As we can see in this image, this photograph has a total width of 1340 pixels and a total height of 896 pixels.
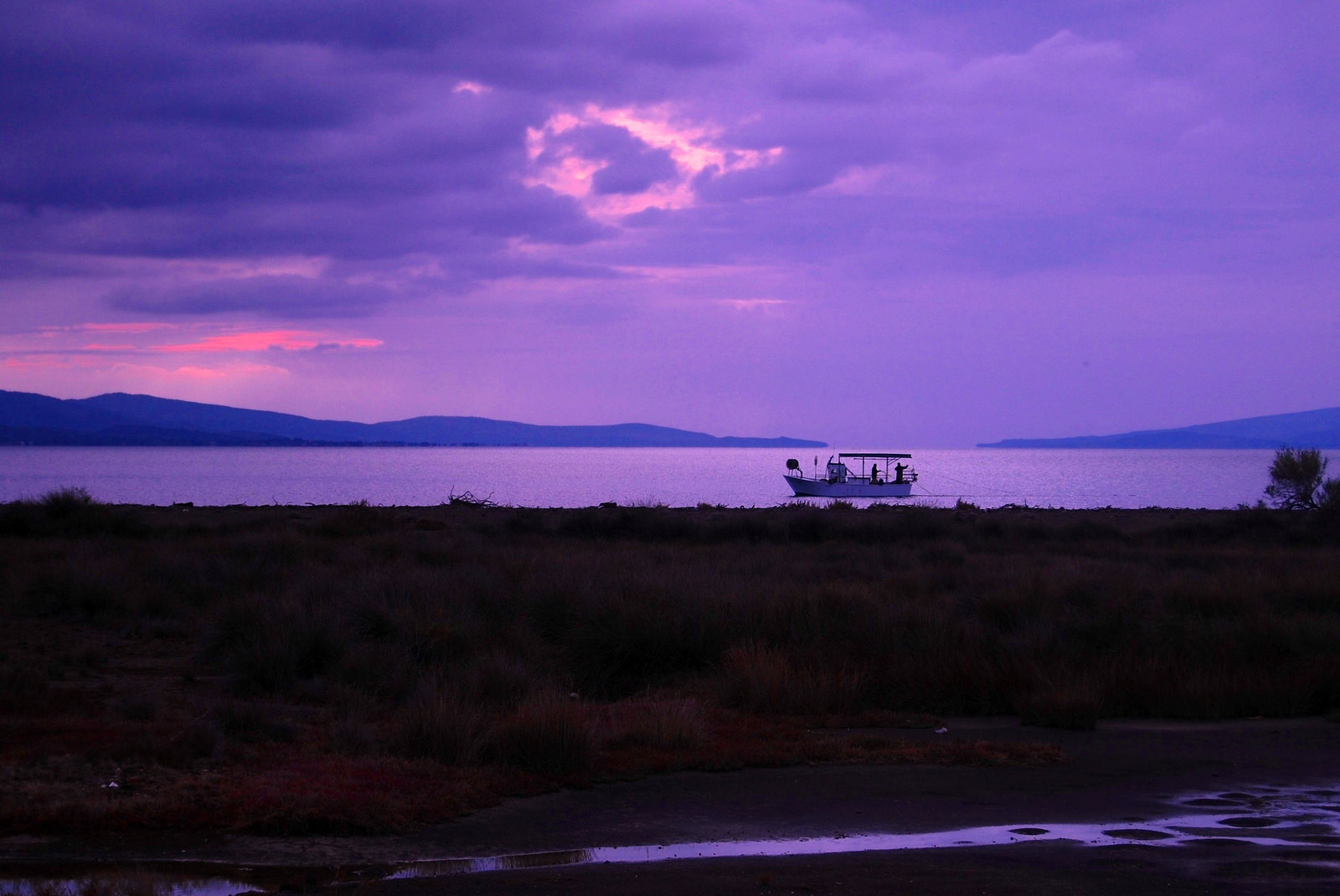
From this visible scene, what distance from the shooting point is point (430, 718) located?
8.41 m

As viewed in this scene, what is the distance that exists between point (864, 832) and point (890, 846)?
37 cm

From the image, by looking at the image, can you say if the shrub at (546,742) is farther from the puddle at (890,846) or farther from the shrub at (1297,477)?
the shrub at (1297,477)

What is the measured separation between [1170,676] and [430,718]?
8072 mm

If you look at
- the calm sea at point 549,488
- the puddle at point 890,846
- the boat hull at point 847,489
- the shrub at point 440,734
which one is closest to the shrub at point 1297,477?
the calm sea at point 549,488

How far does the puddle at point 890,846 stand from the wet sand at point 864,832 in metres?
0.05

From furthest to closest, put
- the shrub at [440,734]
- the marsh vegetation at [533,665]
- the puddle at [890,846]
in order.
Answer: the shrub at [440,734] → the marsh vegetation at [533,665] → the puddle at [890,846]

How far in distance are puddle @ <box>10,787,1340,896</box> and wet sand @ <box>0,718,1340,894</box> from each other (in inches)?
2.1

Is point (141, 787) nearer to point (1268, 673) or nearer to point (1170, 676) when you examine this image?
point (1170, 676)

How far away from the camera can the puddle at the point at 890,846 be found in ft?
18.8

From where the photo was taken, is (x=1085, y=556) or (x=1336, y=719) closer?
(x=1336, y=719)

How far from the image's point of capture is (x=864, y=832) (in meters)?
6.99

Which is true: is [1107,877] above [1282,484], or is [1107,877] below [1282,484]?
below

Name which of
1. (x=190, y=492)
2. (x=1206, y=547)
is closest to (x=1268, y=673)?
(x=1206, y=547)

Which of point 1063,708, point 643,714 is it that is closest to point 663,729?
point 643,714
